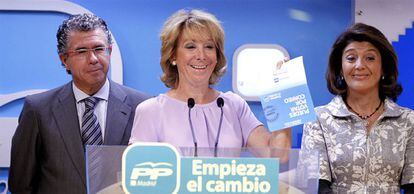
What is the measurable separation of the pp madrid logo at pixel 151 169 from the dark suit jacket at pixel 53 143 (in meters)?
1.01

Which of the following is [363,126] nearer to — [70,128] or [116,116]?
[116,116]

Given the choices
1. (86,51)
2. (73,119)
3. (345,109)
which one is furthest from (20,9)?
(345,109)

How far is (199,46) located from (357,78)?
0.80 m

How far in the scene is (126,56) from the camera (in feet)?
10.7

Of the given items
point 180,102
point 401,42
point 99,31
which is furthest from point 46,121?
point 401,42

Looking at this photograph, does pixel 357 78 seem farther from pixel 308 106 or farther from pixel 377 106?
pixel 308 106

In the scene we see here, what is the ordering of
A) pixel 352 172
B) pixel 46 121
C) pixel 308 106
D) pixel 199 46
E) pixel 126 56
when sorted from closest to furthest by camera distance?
pixel 308 106 < pixel 199 46 < pixel 352 172 < pixel 46 121 < pixel 126 56

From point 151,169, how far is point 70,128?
112 centimetres

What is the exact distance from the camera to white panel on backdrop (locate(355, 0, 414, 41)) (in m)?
3.31

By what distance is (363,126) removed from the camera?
249 cm

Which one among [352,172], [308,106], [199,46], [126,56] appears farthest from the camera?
[126,56]

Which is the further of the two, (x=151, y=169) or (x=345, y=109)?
(x=345, y=109)

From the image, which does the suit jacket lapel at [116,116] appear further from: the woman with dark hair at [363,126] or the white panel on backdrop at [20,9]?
the woman with dark hair at [363,126]

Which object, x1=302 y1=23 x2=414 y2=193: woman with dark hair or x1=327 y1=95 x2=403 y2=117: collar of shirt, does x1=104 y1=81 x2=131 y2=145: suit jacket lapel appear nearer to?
x1=302 y1=23 x2=414 y2=193: woman with dark hair
